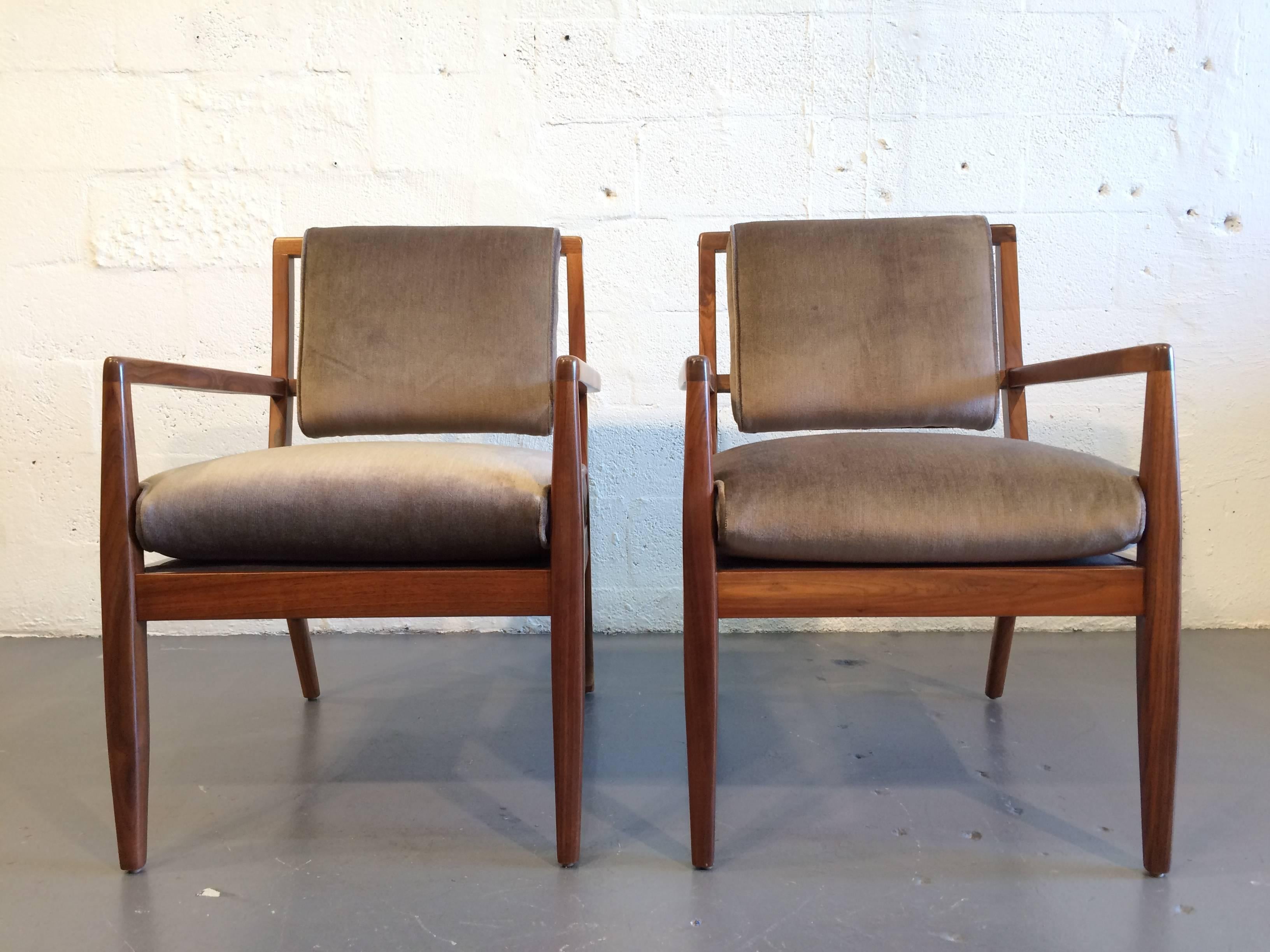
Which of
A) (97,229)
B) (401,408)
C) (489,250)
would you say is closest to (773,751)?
(401,408)

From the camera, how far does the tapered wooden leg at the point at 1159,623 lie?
0.91 meters

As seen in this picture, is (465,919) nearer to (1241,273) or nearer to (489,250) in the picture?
(489,250)

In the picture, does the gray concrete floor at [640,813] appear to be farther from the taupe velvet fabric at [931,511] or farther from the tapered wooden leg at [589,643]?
the taupe velvet fabric at [931,511]

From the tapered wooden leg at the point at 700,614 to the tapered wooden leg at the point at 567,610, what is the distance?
132mm

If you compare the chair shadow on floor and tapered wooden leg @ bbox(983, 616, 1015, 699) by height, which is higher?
tapered wooden leg @ bbox(983, 616, 1015, 699)

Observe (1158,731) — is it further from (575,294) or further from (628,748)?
(575,294)

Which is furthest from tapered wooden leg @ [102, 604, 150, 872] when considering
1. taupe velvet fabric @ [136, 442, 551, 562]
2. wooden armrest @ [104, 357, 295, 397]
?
wooden armrest @ [104, 357, 295, 397]

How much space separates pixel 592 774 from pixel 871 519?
0.63m

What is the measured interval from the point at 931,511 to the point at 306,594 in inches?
29.9

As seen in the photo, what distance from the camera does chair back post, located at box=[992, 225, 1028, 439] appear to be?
133cm

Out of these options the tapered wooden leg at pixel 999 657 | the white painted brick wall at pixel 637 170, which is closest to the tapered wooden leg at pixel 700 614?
the tapered wooden leg at pixel 999 657

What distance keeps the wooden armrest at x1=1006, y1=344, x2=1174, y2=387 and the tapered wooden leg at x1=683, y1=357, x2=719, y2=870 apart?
1.66 ft

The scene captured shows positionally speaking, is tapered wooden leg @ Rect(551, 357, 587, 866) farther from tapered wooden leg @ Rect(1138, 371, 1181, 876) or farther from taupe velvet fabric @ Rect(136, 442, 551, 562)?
tapered wooden leg @ Rect(1138, 371, 1181, 876)

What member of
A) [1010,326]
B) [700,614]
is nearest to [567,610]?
[700,614]
